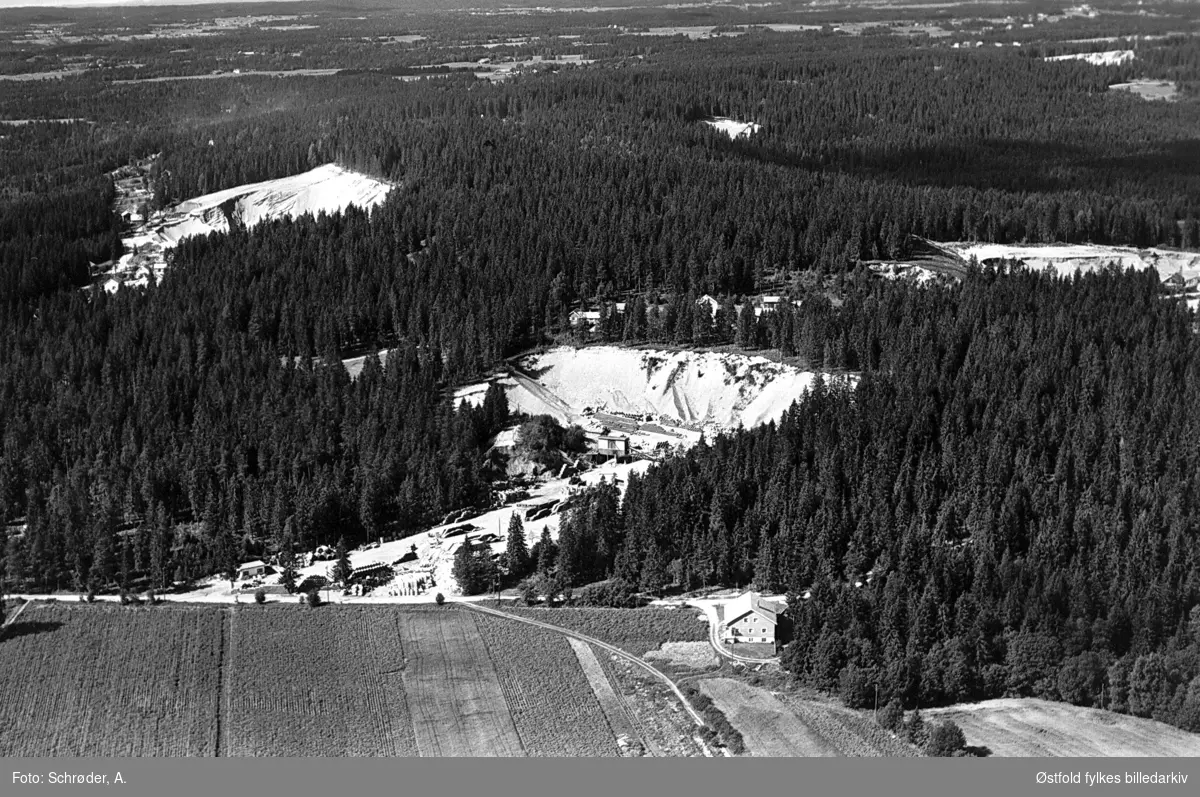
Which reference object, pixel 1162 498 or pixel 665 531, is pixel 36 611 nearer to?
pixel 665 531

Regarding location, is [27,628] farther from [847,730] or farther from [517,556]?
[847,730]

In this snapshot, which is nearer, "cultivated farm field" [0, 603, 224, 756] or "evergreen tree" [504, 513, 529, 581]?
"cultivated farm field" [0, 603, 224, 756]

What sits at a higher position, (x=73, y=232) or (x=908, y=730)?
(x=73, y=232)

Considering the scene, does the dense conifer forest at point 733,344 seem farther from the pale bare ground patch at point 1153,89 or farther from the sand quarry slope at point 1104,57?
the sand quarry slope at point 1104,57

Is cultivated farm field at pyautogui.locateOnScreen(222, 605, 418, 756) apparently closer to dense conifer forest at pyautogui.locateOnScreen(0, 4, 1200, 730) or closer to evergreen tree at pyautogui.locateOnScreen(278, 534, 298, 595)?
evergreen tree at pyautogui.locateOnScreen(278, 534, 298, 595)

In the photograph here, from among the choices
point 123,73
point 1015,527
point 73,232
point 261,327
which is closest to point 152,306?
point 261,327

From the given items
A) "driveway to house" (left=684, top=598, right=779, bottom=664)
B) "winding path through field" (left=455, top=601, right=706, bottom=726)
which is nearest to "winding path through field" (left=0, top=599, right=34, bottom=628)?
"winding path through field" (left=455, top=601, right=706, bottom=726)

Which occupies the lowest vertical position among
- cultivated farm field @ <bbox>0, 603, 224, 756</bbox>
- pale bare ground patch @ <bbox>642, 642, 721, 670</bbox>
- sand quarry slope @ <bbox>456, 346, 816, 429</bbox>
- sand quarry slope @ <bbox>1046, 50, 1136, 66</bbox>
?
pale bare ground patch @ <bbox>642, 642, 721, 670</bbox>
